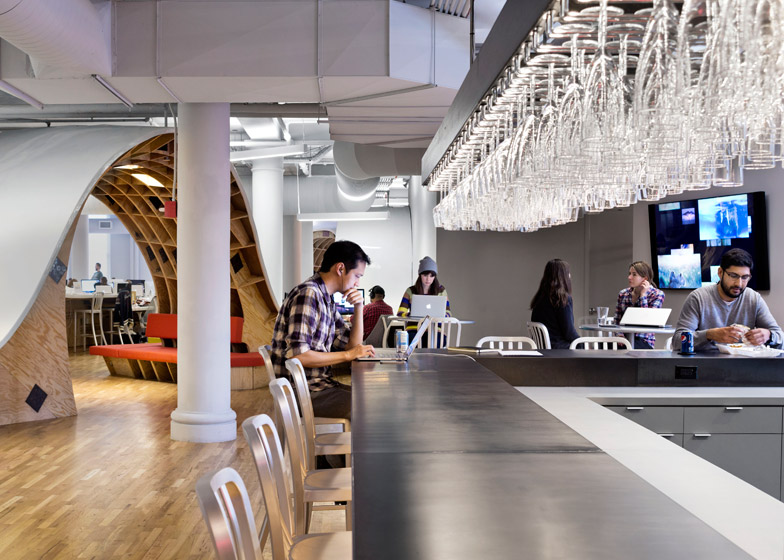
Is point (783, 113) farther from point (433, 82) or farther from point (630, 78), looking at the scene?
point (433, 82)

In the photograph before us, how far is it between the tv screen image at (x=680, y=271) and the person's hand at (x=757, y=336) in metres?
3.60

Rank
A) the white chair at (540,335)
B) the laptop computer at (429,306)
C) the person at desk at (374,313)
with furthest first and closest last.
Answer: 1. the person at desk at (374,313)
2. the laptop computer at (429,306)
3. the white chair at (540,335)

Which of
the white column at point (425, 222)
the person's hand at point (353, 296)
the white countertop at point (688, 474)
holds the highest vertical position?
the white column at point (425, 222)

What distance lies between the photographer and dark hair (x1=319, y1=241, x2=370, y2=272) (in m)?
4.09

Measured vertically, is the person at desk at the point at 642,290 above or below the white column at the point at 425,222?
below

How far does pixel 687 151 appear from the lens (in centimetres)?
231

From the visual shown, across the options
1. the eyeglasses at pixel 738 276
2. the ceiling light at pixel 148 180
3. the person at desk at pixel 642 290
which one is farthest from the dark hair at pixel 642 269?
the ceiling light at pixel 148 180

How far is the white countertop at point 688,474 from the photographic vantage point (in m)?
1.80

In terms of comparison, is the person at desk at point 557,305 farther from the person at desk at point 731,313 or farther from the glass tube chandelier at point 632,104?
the glass tube chandelier at point 632,104

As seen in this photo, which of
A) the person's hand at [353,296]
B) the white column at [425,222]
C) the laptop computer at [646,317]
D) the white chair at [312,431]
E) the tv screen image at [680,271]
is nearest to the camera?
the white chair at [312,431]

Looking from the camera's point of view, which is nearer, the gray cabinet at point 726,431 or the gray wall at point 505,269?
the gray cabinet at point 726,431

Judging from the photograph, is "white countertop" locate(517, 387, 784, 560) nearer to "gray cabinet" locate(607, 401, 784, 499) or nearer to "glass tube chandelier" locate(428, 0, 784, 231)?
"gray cabinet" locate(607, 401, 784, 499)

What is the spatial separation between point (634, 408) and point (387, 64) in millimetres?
2859

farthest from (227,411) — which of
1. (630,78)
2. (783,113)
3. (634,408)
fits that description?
(783,113)
